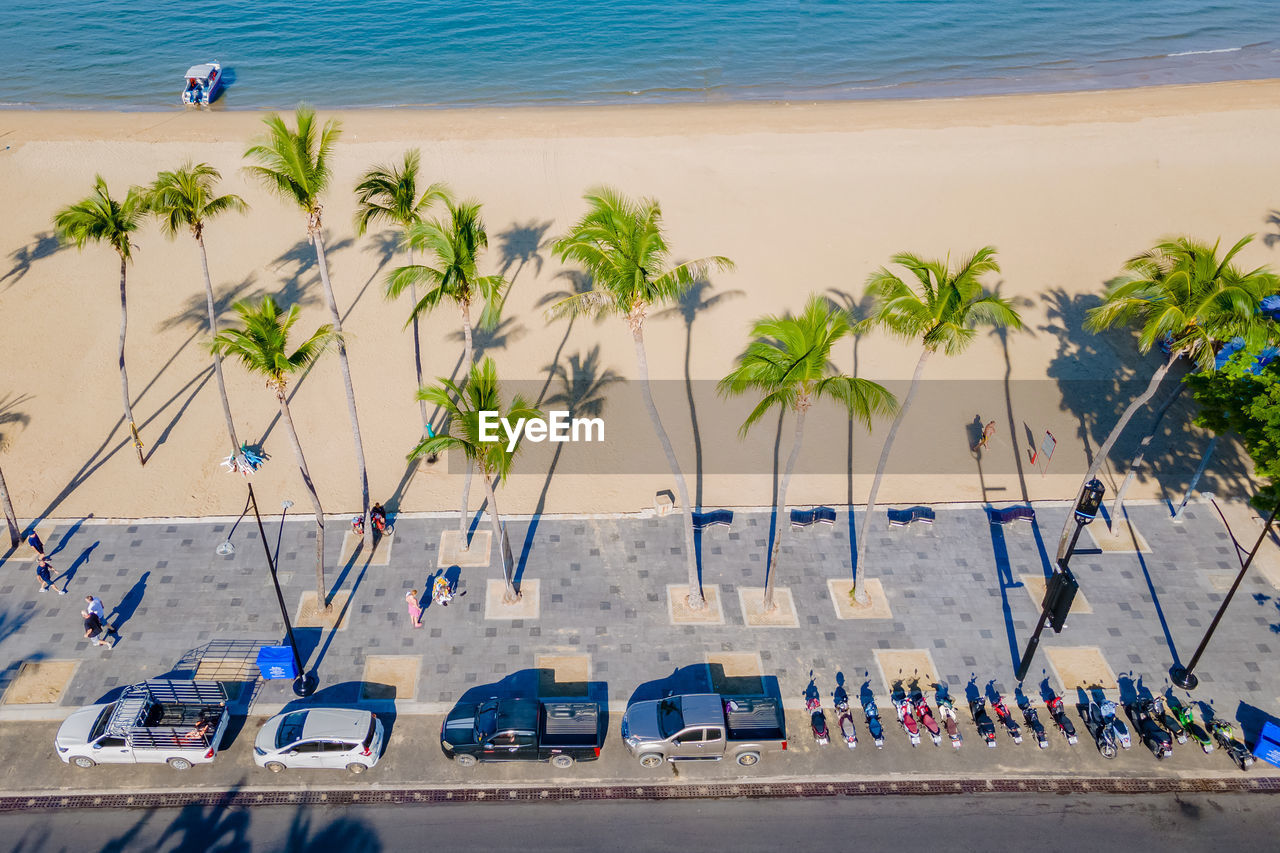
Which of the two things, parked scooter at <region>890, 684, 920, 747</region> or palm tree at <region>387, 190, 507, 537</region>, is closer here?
parked scooter at <region>890, 684, 920, 747</region>

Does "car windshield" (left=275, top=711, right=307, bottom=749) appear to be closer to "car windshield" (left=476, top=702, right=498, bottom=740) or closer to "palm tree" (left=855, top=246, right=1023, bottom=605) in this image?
"car windshield" (left=476, top=702, right=498, bottom=740)

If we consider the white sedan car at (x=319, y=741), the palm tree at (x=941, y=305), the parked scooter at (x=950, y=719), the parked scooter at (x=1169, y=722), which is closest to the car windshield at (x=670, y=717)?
the parked scooter at (x=950, y=719)

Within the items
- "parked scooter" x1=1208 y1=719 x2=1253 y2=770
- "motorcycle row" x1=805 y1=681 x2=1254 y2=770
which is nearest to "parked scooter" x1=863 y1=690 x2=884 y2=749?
"motorcycle row" x1=805 y1=681 x2=1254 y2=770

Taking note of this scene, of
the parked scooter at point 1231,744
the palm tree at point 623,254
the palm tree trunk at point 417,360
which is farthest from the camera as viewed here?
the palm tree trunk at point 417,360

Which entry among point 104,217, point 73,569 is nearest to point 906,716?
point 73,569

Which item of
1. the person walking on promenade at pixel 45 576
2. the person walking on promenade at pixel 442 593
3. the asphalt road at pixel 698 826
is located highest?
A: the person walking on promenade at pixel 45 576

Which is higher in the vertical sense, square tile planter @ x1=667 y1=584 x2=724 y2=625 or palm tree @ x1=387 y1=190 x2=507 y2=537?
palm tree @ x1=387 y1=190 x2=507 y2=537

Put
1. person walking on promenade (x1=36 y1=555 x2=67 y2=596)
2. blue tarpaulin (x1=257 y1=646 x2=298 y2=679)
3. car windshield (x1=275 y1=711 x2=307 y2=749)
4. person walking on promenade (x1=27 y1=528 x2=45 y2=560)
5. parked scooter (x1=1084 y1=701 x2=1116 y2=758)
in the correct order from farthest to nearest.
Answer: person walking on promenade (x1=27 y1=528 x2=45 y2=560)
person walking on promenade (x1=36 y1=555 x2=67 y2=596)
blue tarpaulin (x1=257 y1=646 x2=298 y2=679)
parked scooter (x1=1084 y1=701 x2=1116 y2=758)
car windshield (x1=275 y1=711 x2=307 y2=749)

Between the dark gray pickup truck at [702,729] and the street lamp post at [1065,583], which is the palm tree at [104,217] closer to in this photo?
the dark gray pickup truck at [702,729]

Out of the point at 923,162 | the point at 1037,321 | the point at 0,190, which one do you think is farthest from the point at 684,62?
the point at 0,190
